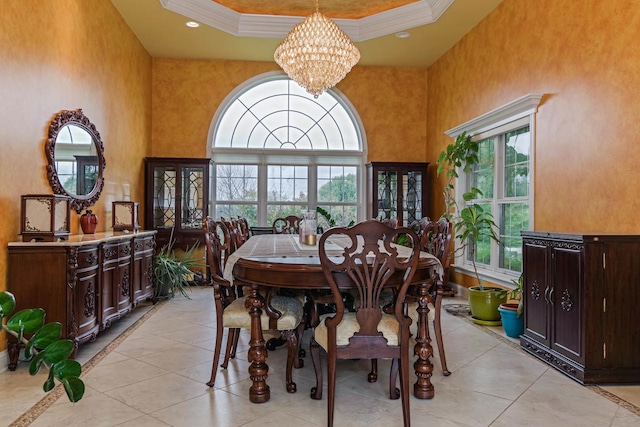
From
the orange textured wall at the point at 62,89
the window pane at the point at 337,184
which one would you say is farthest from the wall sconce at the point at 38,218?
the window pane at the point at 337,184

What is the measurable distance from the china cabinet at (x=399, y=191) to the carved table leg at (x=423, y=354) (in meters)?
4.31

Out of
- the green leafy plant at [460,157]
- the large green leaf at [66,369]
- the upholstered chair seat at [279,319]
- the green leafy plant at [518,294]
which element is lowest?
the green leafy plant at [518,294]

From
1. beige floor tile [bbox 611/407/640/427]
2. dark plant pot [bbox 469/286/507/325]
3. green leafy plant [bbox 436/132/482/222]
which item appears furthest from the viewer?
green leafy plant [bbox 436/132/482/222]

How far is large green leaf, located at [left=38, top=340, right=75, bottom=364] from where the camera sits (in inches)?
22.5

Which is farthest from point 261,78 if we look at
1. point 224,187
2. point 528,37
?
point 528,37

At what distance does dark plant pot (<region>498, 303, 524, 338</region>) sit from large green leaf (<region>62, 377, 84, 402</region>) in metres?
3.96

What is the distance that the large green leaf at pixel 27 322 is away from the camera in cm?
57

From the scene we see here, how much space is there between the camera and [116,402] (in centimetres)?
259

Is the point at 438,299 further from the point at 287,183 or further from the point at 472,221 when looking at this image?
the point at 287,183

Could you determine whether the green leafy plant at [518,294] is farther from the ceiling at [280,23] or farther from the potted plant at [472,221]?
the ceiling at [280,23]

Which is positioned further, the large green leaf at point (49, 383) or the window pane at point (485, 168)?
the window pane at point (485, 168)

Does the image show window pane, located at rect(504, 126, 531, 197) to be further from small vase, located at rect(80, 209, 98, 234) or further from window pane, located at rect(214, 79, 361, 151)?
small vase, located at rect(80, 209, 98, 234)

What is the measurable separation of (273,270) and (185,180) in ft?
15.2

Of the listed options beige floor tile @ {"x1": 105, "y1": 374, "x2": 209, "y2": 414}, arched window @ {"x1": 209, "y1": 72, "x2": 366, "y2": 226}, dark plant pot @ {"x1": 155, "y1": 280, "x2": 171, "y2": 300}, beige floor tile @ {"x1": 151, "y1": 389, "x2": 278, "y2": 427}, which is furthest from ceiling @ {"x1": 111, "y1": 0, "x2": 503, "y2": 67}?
beige floor tile @ {"x1": 151, "y1": 389, "x2": 278, "y2": 427}
